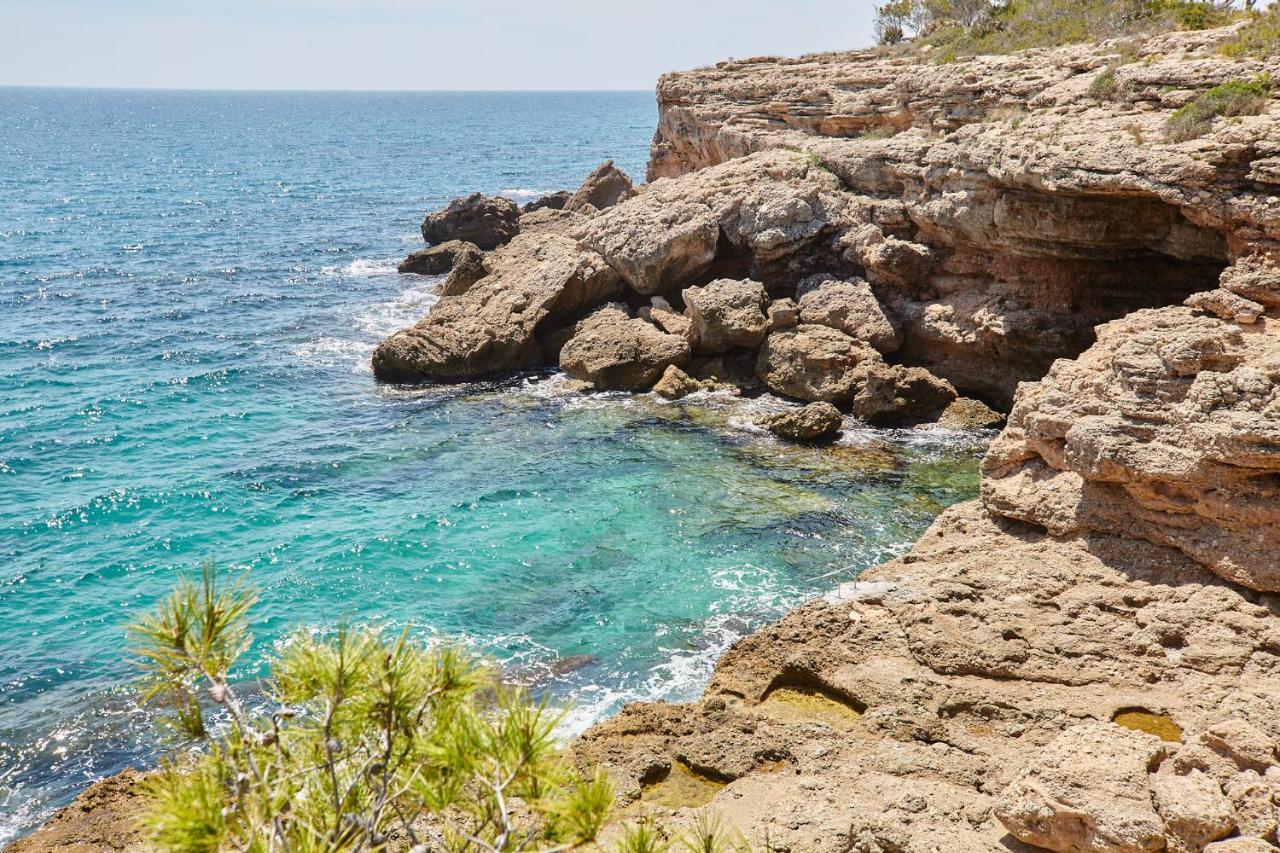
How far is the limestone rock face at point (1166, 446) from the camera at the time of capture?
13641 mm

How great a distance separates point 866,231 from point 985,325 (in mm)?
5537

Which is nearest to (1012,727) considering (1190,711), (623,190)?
(1190,711)

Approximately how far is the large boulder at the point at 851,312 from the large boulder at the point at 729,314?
1554 mm

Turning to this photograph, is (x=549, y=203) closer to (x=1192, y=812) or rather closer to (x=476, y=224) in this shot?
(x=476, y=224)

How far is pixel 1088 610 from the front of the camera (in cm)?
1416

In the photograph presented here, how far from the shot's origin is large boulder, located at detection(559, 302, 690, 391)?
3066 centimetres

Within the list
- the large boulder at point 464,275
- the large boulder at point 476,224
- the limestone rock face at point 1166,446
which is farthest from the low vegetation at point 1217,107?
the large boulder at point 476,224

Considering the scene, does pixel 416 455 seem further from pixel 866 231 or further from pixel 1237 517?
pixel 1237 517

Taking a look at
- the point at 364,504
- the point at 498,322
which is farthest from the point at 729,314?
the point at 364,504

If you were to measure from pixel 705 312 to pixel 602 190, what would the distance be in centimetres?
2844

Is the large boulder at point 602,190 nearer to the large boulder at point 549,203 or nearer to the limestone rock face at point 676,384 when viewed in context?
the large boulder at point 549,203

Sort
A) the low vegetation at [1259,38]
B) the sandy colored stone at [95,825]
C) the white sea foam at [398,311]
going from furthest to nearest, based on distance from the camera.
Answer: the white sea foam at [398,311], the low vegetation at [1259,38], the sandy colored stone at [95,825]

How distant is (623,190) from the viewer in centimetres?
5650

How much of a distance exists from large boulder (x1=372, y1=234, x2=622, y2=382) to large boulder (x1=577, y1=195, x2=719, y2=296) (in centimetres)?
97
